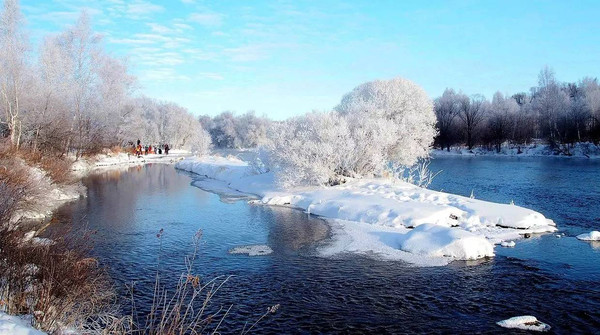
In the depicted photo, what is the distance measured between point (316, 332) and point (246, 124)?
10887 centimetres

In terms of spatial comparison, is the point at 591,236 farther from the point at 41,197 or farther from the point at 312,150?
the point at 41,197

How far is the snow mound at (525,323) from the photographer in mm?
7570

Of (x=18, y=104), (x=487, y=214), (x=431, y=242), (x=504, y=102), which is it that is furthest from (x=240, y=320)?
(x=504, y=102)

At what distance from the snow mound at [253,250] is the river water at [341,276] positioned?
343 mm

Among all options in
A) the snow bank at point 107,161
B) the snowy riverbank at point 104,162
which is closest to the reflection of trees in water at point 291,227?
the snowy riverbank at point 104,162

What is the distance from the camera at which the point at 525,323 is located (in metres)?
7.70

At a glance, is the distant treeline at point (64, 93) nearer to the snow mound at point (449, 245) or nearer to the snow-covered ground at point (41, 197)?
the snow-covered ground at point (41, 197)

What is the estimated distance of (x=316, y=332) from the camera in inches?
295

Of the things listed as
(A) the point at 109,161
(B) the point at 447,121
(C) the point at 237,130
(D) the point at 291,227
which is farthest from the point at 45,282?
(C) the point at 237,130

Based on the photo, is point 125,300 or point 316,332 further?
point 125,300

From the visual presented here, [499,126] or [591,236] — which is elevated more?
[499,126]

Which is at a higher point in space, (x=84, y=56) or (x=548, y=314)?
(x=84, y=56)

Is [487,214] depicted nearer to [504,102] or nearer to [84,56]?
[84,56]

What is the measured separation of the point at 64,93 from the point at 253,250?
3154cm
